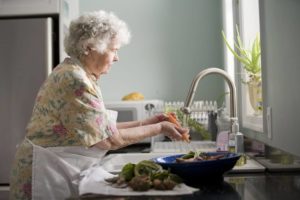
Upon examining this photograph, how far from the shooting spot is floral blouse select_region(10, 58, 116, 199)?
124 cm

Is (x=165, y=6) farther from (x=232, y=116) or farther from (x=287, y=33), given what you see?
(x=287, y=33)

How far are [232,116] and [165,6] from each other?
1947 mm

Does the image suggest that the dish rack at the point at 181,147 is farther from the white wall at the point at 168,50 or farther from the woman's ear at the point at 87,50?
the white wall at the point at 168,50

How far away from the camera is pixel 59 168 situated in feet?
4.32

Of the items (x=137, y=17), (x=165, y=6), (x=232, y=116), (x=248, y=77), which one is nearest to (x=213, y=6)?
(x=165, y=6)

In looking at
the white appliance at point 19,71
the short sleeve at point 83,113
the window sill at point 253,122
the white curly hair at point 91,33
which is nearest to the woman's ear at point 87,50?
the white curly hair at point 91,33

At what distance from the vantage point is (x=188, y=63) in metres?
3.19

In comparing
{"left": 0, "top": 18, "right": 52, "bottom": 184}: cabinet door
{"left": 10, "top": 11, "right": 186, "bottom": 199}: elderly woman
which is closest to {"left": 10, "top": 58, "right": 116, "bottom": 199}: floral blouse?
{"left": 10, "top": 11, "right": 186, "bottom": 199}: elderly woman

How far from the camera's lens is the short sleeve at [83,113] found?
1.23 m

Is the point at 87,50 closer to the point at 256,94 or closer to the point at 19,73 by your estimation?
the point at 256,94

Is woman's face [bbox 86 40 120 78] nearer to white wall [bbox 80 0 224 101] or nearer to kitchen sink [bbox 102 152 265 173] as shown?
kitchen sink [bbox 102 152 265 173]

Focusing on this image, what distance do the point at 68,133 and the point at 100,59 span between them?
13.5 inches

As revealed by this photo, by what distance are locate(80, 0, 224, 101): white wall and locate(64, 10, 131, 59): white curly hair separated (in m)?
1.69

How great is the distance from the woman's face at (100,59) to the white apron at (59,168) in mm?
346
